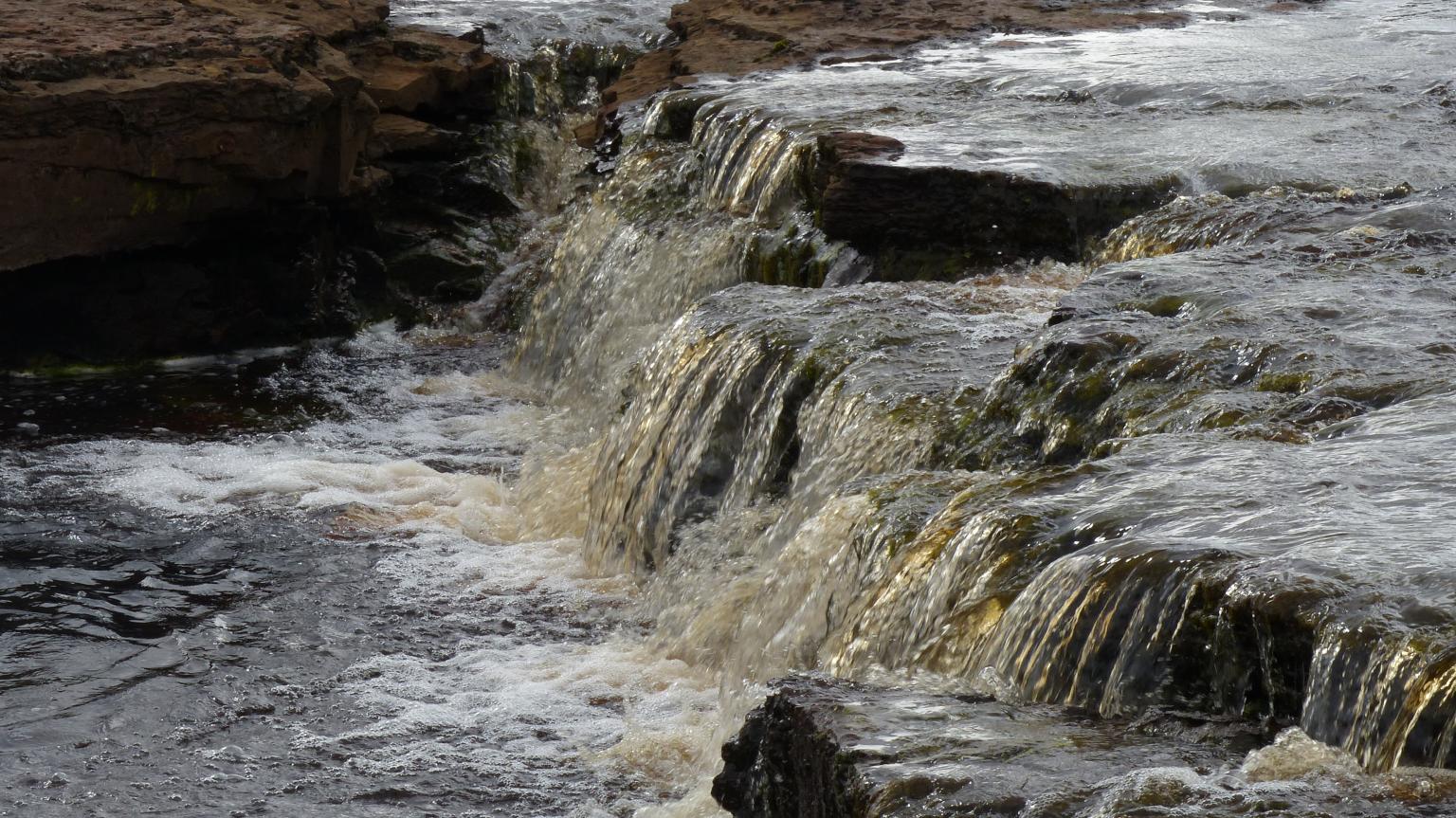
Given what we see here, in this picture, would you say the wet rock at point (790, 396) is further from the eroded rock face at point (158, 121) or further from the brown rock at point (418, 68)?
the brown rock at point (418, 68)

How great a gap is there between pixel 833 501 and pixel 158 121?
570cm

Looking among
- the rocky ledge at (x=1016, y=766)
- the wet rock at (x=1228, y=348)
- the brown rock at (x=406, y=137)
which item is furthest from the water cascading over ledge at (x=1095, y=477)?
the brown rock at (x=406, y=137)

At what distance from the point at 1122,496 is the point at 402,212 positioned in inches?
315

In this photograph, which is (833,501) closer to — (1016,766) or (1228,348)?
(1228,348)

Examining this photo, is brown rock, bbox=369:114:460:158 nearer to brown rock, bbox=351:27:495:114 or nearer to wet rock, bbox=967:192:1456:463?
brown rock, bbox=351:27:495:114

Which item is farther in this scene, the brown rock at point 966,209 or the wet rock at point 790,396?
the brown rock at point 966,209

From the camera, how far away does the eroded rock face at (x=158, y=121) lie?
8922 millimetres

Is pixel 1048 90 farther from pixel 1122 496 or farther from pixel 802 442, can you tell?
pixel 1122 496

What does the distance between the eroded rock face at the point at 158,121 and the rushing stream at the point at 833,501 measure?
91cm

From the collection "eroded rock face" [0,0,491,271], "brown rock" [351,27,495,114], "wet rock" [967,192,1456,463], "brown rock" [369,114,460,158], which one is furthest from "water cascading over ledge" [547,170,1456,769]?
"brown rock" [351,27,495,114]

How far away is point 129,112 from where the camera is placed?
9.05m

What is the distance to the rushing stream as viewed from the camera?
3.38 meters

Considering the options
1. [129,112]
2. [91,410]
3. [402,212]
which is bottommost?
[91,410]

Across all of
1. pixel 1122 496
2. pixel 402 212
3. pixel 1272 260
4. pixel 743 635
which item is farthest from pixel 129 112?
pixel 1122 496
